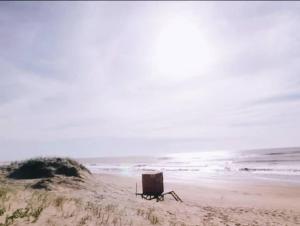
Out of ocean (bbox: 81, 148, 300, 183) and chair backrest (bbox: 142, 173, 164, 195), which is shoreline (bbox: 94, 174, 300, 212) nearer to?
chair backrest (bbox: 142, 173, 164, 195)

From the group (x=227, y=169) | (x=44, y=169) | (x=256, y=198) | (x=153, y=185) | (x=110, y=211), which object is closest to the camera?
(x=110, y=211)

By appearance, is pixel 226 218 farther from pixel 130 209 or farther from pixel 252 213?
pixel 130 209

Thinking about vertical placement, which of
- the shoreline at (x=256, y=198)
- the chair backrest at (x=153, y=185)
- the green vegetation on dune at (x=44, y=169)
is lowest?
the shoreline at (x=256, y=198)

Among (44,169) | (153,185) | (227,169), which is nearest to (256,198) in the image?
(153,185)

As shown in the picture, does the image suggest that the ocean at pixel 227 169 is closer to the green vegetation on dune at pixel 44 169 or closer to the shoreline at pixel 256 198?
the shoreline at pixel 256 198

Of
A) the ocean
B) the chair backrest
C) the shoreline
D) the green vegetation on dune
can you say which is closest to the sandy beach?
the shoreline

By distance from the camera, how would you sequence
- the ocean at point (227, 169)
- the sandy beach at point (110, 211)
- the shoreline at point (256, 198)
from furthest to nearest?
the ocean at point (227, 169), the shoreline at point (256, 198), the sandy beach at point (110, 211)

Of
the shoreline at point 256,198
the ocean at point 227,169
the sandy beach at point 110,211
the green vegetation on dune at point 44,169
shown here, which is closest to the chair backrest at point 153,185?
the shoreline at point 256,198

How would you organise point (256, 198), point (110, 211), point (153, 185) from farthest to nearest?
point (256, 198)
point (153, 185)
point (110, 211)

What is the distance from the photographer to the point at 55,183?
1781 cm

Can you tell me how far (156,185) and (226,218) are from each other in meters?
4.86

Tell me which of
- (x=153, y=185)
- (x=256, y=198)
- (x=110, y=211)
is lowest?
(x=256, y=198)

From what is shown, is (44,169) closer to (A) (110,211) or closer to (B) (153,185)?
(B) (153,185)

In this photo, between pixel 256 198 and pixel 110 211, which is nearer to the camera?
pixel 110 211
